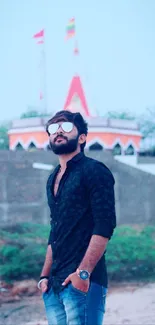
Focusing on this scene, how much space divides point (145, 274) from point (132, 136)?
764 centimetres

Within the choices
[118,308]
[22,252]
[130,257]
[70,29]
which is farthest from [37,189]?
[70,29]

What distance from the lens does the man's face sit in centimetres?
160

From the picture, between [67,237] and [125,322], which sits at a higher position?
[67,237]

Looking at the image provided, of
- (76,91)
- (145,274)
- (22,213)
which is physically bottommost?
(145,274)

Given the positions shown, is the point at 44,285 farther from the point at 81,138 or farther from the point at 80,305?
the point at 81,138

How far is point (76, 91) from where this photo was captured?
14.8 metres

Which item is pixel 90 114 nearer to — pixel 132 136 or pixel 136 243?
pixel 132 136

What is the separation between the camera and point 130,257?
24.3ft

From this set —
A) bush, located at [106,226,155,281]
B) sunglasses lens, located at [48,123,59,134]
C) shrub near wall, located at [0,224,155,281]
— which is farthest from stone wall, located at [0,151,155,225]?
sunglasses lens, located at [48,123,59,134]

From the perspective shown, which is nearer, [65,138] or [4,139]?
[65,138]

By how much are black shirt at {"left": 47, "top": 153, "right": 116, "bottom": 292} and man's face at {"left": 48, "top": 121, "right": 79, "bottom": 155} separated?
0.38 ft

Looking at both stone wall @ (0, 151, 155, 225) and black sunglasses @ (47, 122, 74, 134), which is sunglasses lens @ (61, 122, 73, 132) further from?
stone wall @ (0, 151, 155, 225)

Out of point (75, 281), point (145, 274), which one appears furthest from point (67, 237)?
point (145, 274)

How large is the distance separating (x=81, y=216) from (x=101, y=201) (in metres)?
0.10
